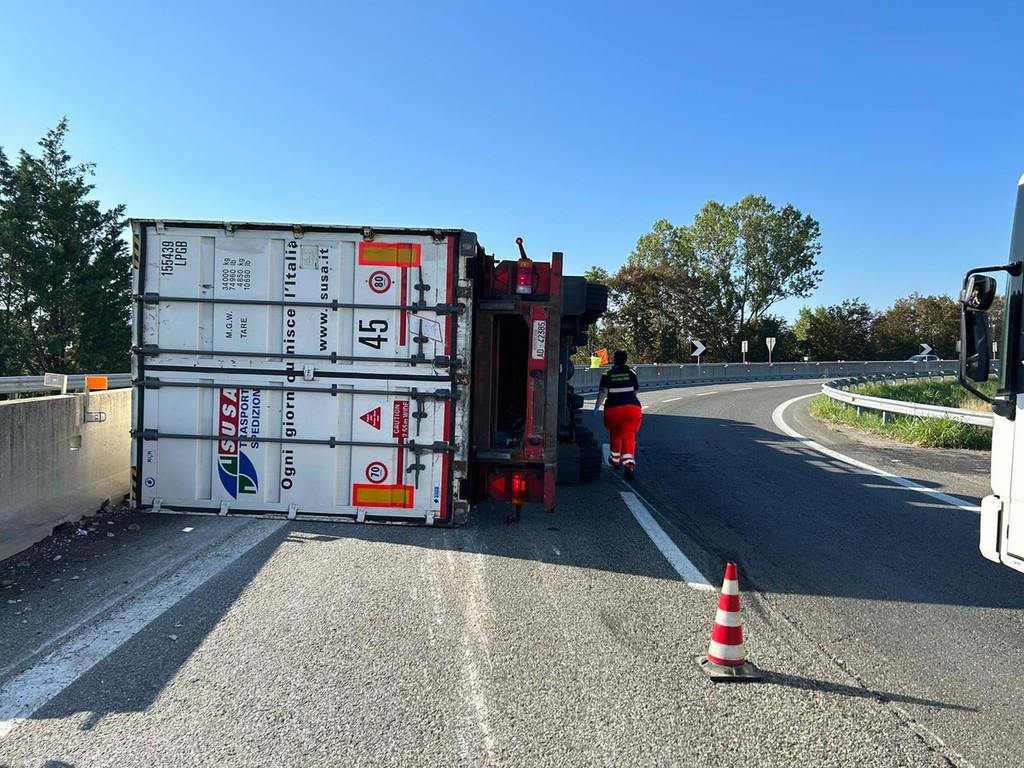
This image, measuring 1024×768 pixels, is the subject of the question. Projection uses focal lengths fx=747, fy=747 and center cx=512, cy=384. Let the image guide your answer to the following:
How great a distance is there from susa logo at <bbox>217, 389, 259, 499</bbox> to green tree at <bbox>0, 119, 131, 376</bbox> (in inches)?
1189

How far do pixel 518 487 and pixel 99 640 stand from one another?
11.6ft

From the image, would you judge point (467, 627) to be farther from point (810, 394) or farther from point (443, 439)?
point (810, 394)

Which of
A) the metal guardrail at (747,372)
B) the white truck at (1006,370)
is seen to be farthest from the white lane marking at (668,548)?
the metal guardrail at (747,372)

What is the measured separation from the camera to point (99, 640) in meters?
4.32

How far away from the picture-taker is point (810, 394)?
33.0 metres

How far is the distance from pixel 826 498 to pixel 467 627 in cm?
601

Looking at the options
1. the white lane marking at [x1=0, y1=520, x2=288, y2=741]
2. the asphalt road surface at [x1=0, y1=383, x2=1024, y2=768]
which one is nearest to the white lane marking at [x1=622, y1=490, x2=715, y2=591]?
the asphalt road surface at [x1=0, y1=383, x2=1024, y2=768]

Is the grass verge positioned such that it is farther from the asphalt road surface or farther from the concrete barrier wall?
the concrete barrier wall

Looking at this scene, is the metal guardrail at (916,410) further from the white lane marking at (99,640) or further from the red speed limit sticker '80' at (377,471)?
the white lane marking at (99,640)

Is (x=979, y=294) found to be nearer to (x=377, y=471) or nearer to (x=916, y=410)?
(x=377, y=471)

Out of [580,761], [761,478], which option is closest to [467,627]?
[580,761]

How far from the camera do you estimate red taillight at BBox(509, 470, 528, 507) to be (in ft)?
22.4

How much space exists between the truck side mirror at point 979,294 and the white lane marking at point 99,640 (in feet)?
16.1

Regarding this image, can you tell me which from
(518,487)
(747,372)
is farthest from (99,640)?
(747,372)
